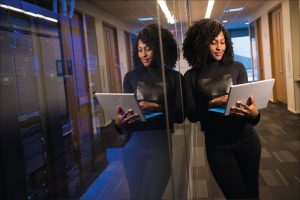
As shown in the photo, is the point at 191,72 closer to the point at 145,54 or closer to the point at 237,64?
the point at 237,64

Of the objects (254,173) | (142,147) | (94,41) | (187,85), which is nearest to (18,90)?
Answer: (94,41)

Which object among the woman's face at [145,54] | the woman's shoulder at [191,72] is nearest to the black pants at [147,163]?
the woman's face at [145,54]

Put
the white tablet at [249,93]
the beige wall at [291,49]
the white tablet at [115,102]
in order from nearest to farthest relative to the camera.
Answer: the white tablet at [115,102] < the white tablet at [249,93] < the beige wall at [291,49]

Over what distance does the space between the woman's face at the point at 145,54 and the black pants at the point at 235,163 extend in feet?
2.50

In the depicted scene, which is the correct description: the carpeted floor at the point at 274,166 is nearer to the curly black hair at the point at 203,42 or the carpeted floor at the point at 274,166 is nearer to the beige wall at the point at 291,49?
the curly black hair at the point at 203,42

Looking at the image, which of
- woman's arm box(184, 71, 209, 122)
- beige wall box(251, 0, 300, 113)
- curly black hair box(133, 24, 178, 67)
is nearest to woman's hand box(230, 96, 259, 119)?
woman's arm box(184, 71, 209, 122)

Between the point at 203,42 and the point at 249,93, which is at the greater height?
the point at 203,42

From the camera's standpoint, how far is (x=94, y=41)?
0.59 metres

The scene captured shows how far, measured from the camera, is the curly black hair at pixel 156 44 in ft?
2.67

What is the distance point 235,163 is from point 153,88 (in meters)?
0.77

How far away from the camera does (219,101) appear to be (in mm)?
1394

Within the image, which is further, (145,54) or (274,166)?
(274,166)

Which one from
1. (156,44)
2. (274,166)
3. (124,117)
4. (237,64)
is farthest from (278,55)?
(124,117)

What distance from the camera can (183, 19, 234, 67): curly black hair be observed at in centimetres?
146
